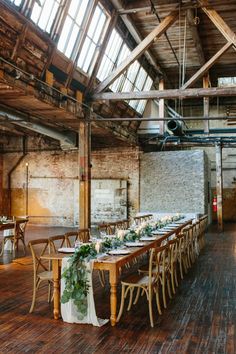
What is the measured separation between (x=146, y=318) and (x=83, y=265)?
111 centimetres

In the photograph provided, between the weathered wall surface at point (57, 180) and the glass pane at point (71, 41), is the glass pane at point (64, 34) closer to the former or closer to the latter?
the glass pane at point (71, 41)

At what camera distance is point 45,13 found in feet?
27.0

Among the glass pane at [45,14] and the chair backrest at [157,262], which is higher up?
the glass pane at [45,14]

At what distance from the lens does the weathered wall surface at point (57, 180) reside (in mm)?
17547

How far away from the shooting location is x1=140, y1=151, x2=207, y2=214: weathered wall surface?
647 inches

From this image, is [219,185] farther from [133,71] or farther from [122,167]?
[133,71]

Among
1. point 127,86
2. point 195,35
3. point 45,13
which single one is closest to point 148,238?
point 45,13

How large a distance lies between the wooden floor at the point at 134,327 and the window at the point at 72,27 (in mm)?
5555

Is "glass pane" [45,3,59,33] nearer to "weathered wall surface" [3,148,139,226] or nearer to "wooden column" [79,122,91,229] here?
"wooden column" [79,122,91,229]

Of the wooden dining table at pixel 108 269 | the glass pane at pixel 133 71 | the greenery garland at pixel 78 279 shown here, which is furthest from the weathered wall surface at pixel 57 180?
the greenery garland at pixel 78 279

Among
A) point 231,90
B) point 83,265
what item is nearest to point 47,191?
point 231,90

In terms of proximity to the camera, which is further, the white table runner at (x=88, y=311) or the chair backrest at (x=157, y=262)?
the chair backrest at (x=157, y=262)

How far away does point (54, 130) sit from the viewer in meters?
14.4

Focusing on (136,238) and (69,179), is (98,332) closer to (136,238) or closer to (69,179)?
(136,238)
